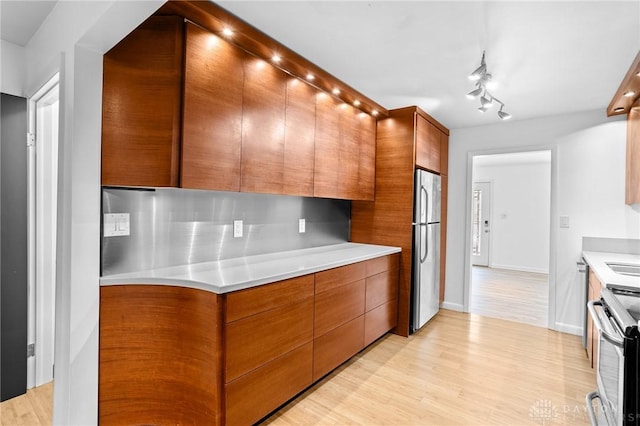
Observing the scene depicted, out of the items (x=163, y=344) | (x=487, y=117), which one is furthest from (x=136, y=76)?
(x=487, y=117)

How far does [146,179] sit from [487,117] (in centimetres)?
363

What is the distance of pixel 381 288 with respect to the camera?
3076 millimetres

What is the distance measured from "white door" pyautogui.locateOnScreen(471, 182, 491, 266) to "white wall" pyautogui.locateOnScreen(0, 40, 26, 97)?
24.9 feet

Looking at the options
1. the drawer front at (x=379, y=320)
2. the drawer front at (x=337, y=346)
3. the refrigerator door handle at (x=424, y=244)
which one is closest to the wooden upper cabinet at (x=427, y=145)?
the refrigerator door handle at (x=424, y=244)

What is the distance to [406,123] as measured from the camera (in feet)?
11.0

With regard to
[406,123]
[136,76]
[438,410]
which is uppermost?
[406,123]

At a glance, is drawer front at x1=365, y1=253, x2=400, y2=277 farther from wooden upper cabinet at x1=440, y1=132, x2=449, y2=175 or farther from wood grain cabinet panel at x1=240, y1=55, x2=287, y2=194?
wooden upper cabinet at x1=440, y1=132, x2=449, y2=175

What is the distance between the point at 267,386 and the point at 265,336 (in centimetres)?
30

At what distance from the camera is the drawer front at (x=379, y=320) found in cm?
288

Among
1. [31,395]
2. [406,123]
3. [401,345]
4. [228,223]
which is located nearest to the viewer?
[31,395]

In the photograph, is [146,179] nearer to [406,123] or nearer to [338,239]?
[338,239]

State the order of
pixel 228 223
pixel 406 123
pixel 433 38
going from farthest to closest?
1. pixel 406 123
2. pixel 228 223
3. pixel 433 38

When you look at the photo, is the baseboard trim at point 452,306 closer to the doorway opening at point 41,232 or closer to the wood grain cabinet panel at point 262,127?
the wood grain cabinet panel at point 262,127

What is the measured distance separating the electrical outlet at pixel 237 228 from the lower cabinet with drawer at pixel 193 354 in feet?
2.23
